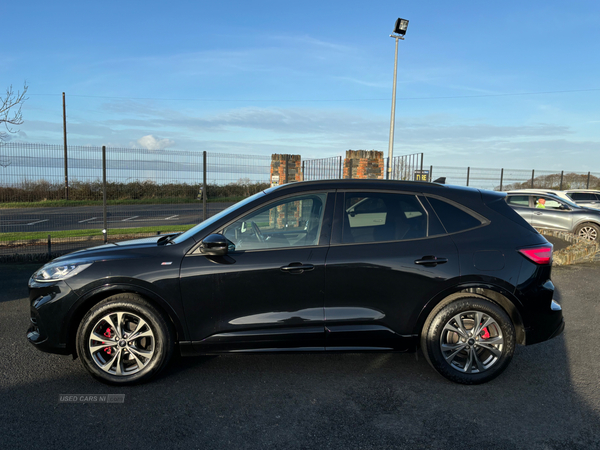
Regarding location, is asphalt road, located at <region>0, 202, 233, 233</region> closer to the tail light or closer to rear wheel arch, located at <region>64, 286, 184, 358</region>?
rear wheel arch, located at <region>64, 286, 184, 358</region>

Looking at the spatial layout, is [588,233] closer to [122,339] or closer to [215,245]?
[215,245]

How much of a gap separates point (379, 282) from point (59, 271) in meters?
2.65

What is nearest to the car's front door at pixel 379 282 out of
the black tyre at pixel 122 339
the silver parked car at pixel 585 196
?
the black tyre at pixel 122 339

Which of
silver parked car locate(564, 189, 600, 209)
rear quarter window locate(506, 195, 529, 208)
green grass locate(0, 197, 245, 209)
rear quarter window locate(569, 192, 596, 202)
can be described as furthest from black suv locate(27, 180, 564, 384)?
rear quarter window locate(569, 192, 596, 202)

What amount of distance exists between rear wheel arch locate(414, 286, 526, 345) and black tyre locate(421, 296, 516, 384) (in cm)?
2

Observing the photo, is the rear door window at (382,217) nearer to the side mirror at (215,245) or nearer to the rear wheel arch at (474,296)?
the rear wheel arch at (474,296)

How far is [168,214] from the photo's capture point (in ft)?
46.7

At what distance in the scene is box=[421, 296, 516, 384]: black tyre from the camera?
3.80 metres

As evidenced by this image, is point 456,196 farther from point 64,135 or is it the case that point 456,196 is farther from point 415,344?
point 64,135

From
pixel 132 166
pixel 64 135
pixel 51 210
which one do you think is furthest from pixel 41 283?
pixel 64 135

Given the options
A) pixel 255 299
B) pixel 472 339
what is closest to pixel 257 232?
pixel 255 299

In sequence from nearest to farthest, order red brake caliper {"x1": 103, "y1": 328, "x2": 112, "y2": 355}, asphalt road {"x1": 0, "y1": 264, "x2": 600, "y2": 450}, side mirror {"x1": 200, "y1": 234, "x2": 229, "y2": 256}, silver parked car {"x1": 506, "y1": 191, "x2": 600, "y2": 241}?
asphalt road {"x1": 0, "y1": 264, "x2": 600, "y2": 450}
side mirror {"x1": 200, "y1": 234, "x2": 229, "y2": 256}
red brake caliper {"x1": 103, "y1": 328, "x2": 112, "y2": 355}
silver parked car {"x1": 506, "y1": 191, "x2": 600, "y2": 241}

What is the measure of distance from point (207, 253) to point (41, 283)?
1.43m

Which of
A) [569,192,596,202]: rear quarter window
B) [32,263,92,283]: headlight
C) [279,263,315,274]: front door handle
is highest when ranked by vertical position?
[569,192,596,202]: rear quarter window
